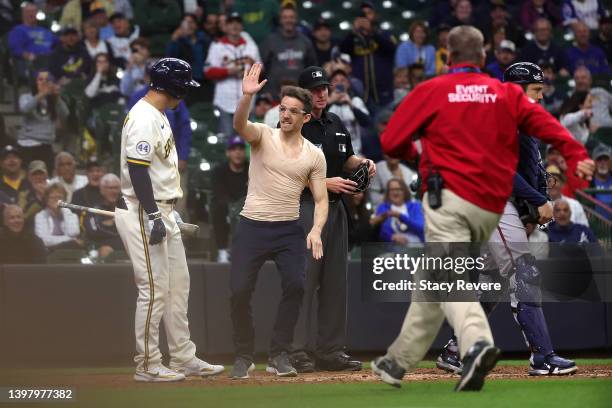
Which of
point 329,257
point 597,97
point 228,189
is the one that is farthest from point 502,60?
point 329,257

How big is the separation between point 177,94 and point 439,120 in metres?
2.23

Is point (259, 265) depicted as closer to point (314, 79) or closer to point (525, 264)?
point (314, 79)

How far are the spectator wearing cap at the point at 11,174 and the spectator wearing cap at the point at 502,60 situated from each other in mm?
6223

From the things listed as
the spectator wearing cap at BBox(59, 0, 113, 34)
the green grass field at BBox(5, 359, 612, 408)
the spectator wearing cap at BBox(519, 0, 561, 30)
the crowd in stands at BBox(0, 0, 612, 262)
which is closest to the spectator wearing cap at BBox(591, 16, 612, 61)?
the crowd in stands at BBox(0, 0, 612, 262)

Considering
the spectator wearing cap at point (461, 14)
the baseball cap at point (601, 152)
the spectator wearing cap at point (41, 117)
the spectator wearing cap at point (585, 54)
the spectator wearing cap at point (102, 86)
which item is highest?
the spectator wearing cap at point (461, 14)

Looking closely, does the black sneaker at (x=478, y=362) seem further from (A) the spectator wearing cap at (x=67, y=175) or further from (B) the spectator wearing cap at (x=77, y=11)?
(B) the spectator wearing cap at (x=77, y=11)

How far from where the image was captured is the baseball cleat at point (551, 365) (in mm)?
8328

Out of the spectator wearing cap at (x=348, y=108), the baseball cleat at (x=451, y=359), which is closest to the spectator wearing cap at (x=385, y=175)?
the spectator wearing cap at (x=348, y=108)

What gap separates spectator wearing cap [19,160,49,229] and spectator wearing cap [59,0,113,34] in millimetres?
3648

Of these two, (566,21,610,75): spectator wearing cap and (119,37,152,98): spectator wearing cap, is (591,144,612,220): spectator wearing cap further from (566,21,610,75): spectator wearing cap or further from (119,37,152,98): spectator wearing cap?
(119,37,152,98): spectator wearing cap

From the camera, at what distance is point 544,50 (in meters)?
15.8

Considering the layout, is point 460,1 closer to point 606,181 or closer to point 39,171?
point 606,181

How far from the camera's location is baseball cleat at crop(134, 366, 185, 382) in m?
7.98

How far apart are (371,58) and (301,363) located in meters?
7.00
